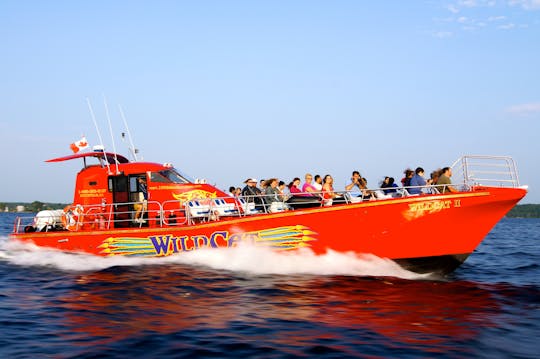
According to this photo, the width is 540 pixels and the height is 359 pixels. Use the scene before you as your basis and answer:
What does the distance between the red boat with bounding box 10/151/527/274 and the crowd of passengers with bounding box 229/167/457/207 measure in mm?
128

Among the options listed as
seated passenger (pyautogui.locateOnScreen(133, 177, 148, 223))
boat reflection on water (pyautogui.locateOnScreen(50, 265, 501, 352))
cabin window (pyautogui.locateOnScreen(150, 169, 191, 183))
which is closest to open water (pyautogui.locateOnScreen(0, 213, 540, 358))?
boat reflection on water (pyautogui.locateOnScreen(50, 265, 501, 352))

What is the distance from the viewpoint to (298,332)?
687 centimetres

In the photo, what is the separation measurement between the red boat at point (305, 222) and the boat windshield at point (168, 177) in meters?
0.03

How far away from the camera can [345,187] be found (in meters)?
12.0

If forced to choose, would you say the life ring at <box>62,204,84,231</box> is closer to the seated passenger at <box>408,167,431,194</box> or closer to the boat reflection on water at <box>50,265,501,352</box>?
the boat reflection on water at <box>50,265,501,352</box>

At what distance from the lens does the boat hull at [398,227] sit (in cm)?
1080

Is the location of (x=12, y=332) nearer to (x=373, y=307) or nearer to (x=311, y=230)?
(x=373, y=307)

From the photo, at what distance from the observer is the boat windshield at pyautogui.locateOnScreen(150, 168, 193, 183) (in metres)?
13.9

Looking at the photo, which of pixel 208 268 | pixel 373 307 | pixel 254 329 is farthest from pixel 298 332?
pixel 208 268

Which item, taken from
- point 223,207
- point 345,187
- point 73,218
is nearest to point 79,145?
point 73,218

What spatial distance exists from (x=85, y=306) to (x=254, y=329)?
321cm

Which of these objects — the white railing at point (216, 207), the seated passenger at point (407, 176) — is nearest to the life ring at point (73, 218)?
the white railing at point (216, 207)

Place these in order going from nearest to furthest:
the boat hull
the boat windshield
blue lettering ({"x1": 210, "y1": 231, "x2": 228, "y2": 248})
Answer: the boat hull → blue lettering ({"x1": 210, "y1": 231, "x2": 228, "y2": 248}) → the boat windshield

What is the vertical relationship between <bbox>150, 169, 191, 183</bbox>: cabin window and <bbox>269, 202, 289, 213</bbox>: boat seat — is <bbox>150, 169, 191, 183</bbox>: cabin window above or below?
above
